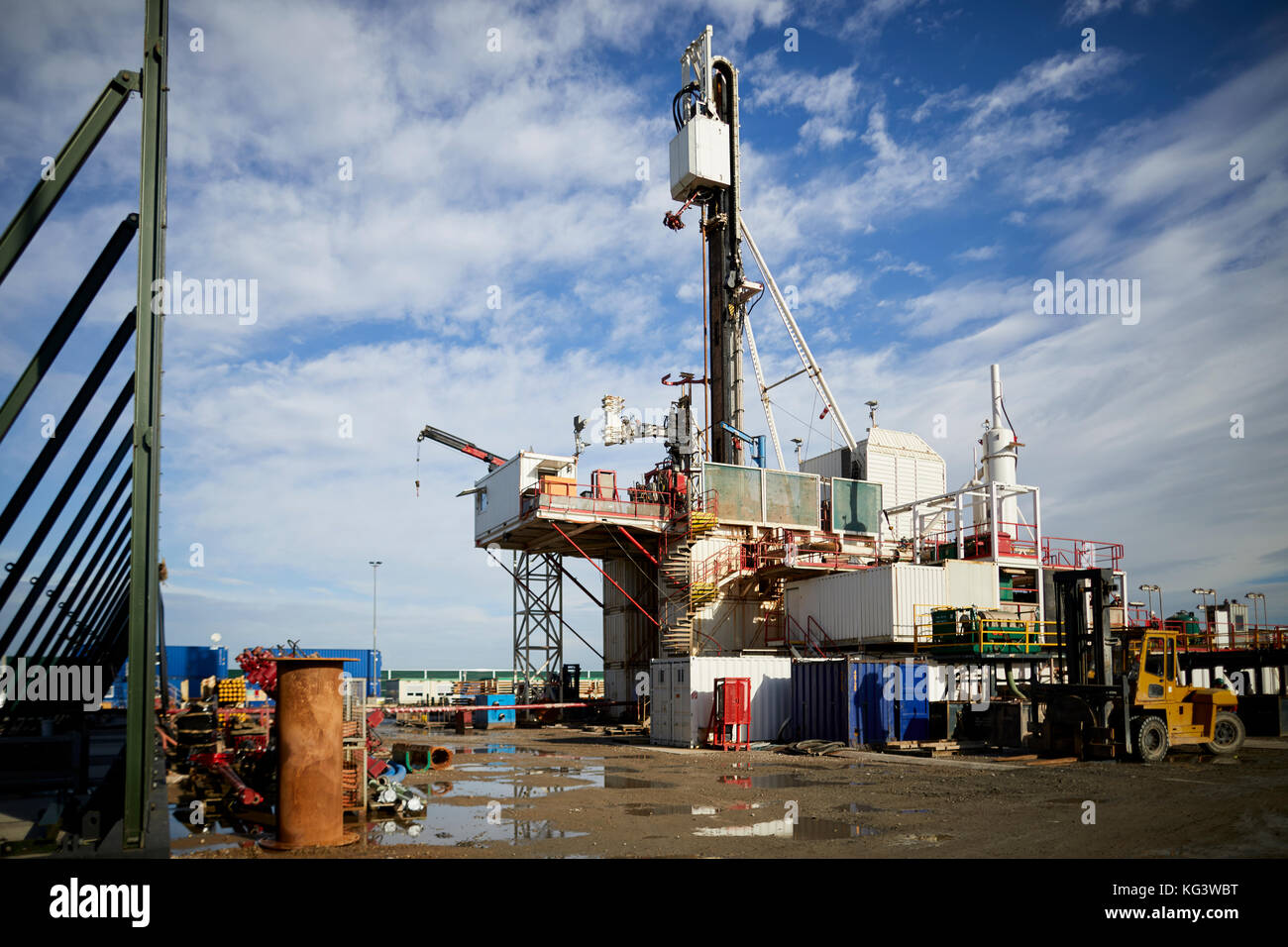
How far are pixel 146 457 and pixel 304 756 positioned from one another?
4370 mm

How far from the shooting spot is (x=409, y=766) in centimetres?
2036

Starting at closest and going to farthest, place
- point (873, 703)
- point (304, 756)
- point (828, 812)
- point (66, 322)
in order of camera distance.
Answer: point (66, 322)
point (304, 756)
point (828, 812)
point (873, 703)

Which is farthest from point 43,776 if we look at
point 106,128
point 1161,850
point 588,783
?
point 1161,850

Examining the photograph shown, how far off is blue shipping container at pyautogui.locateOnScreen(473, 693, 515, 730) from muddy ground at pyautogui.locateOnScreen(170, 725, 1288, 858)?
56.2ft

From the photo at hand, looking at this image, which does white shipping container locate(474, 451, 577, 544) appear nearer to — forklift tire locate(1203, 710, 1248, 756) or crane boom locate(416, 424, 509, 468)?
crane boom locate(416, 424, 509, 468)

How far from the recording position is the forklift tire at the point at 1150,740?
2062cm

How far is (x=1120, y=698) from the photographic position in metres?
21.0

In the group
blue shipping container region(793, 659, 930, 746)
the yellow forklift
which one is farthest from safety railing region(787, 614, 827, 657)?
the yellow forklift

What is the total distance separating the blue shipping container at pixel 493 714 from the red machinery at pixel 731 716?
1534cm

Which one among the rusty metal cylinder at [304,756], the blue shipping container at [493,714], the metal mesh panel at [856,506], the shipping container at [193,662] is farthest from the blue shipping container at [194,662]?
the rusty metal cylinder at [304,756]

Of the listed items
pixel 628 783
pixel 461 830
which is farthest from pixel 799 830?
pixel 628 783

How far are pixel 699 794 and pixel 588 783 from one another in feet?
9.26

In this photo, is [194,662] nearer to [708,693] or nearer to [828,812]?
[708,693]

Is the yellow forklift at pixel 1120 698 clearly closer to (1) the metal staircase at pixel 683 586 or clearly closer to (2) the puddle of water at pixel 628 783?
(2) the puddle of water at pixel 628 783
